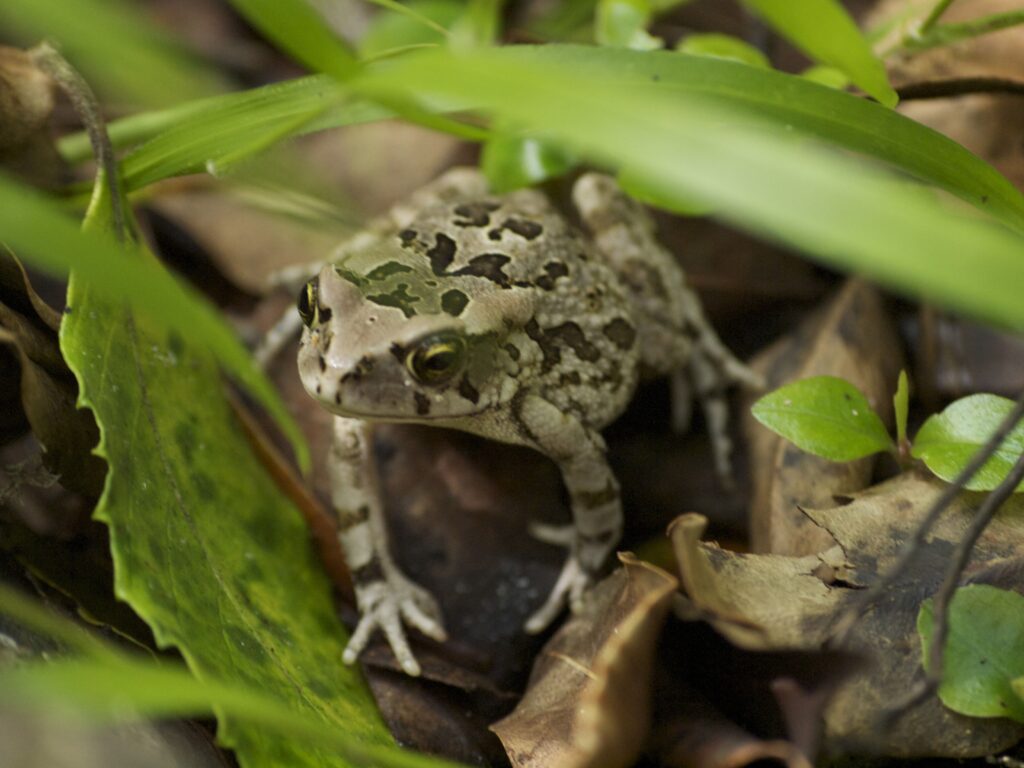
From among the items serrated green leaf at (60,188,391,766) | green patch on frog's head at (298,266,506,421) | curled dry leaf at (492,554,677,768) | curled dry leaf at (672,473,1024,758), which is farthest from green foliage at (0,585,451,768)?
green patch on frog's head at (298,266,506,421)

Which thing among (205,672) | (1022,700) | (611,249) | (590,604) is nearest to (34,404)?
(205,672)

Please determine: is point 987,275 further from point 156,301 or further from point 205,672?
point 205,672

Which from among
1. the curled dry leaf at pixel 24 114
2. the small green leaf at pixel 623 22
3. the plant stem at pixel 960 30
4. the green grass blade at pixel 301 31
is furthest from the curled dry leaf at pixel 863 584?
the curled dry leaf at pixel 24 114

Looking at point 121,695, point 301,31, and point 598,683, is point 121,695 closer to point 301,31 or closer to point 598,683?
point 598,683

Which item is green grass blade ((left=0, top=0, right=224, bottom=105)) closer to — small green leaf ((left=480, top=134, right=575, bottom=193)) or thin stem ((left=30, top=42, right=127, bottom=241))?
thin stem ((left=30, top=42, right=127, bottom=241))

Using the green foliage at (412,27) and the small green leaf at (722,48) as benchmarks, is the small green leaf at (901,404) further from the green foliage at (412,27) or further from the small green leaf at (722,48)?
the green foliage at (412,27)

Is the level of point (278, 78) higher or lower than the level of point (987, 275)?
lower
